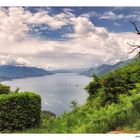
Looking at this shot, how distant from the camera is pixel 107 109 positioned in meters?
14.4

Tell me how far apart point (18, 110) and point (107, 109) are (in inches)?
94.7

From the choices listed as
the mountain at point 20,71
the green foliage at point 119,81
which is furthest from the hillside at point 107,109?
the mountain at point 20,71

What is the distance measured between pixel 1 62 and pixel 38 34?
4.40 feet

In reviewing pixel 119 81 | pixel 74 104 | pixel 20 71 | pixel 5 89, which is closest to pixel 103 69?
pixel 74 104

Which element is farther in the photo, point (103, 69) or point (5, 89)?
point (5, 89)

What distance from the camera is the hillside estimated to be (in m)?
13.7

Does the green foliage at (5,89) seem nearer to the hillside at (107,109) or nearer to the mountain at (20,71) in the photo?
the mountain at (20,71)

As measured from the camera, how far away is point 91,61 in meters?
16.1

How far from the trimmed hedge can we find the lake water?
0.64 meters

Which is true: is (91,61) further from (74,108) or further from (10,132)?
(10,132)

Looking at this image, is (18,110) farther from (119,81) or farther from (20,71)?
(119,81)

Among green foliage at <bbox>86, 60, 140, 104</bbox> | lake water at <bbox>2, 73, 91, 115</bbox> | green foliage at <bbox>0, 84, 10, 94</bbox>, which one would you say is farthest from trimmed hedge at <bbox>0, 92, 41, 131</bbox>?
green foliage at <bbox>0, 84, 10, 94</bbox>

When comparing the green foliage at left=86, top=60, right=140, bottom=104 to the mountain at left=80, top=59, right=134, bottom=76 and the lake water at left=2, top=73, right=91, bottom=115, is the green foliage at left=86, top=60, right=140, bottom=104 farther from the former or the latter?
the lake water at left=2, top=73, right=91, bottom=115
